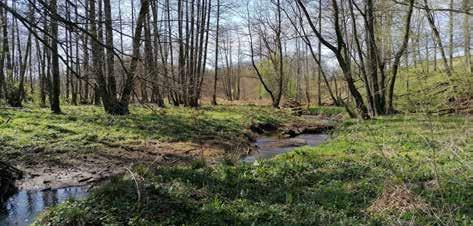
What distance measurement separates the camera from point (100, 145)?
11.8 metres

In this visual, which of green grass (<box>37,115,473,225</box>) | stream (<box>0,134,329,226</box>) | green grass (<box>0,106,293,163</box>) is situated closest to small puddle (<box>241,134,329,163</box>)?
green grass (<box>0,106,293,163</box>)

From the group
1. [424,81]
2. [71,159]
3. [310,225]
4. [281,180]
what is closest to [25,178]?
[71,159]

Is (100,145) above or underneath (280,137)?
above

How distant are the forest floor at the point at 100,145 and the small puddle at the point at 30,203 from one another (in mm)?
428

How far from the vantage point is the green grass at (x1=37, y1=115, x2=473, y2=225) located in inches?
210

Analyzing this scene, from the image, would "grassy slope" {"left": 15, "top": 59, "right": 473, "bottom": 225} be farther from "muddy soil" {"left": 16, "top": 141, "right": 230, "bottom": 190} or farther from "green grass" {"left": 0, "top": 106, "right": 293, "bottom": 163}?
"green grass" {"left": 0, "top": 106, "right": 293, "bottom": 163}

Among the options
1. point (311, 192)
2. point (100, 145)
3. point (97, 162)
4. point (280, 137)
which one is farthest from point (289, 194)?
point (280, 137)

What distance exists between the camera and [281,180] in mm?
7629

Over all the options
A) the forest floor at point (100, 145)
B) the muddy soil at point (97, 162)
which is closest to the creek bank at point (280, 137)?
the forest floor at point (100, 145)

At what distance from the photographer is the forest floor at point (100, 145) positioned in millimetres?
9630

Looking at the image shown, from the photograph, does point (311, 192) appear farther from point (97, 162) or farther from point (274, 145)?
point (274, 145)

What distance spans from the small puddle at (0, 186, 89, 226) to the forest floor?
428mm

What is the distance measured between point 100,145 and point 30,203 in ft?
14.1

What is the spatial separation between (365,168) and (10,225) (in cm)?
627
